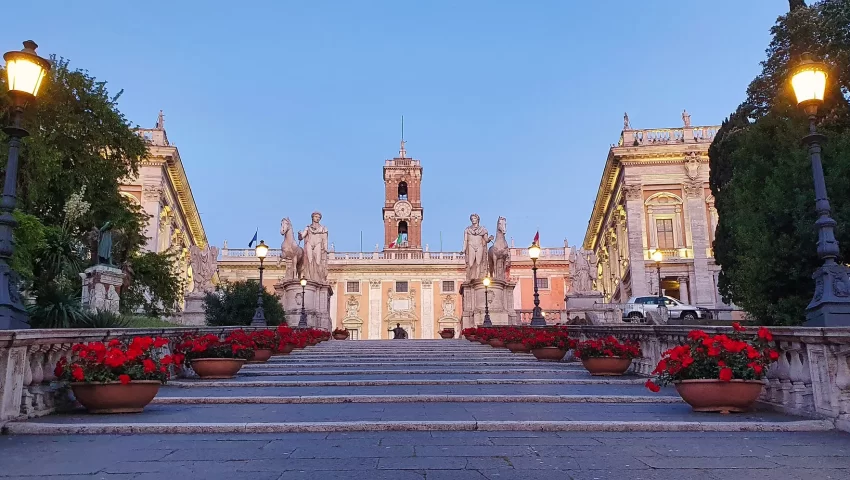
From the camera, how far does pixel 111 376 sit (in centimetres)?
635

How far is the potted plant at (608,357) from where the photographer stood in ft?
34.4

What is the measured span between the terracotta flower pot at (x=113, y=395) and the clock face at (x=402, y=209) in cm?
6514

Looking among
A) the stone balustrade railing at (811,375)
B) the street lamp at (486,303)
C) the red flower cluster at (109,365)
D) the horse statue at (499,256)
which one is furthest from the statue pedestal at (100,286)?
the stone balustrade railing at (811,375)

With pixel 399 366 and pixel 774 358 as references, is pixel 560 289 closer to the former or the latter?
pixel 399 366

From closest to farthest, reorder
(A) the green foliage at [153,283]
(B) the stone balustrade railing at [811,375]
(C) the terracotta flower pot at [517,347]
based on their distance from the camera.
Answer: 1. (B) the stone balustrade railing at [811,375]
2. (C) the terracotta flower pot at [517,347]
3. (A) the green foliage at [153,283]

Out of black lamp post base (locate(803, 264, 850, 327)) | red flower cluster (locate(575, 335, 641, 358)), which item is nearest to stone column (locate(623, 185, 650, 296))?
red flower cluster (locate(575, 335, 641, 358))

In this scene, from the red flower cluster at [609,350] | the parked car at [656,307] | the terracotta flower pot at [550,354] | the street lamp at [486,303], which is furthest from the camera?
the parked car at [656,307]

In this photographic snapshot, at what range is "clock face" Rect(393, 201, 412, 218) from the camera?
71562 millimetres

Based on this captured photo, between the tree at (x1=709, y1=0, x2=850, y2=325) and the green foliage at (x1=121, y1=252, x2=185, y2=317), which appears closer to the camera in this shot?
the tree at (x1=709, y1=0, x2=850, y2=325)

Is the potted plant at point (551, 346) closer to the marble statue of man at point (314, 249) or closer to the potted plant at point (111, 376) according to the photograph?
the potted plant at point (111, 376)

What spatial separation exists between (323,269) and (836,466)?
2410cm

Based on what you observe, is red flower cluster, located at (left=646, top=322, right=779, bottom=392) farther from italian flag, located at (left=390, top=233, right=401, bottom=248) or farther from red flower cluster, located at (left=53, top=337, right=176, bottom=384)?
italian flag, located at (left=390, top=233, right=401, bottom=248)

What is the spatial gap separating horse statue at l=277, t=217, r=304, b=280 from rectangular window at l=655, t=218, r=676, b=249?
26279mm

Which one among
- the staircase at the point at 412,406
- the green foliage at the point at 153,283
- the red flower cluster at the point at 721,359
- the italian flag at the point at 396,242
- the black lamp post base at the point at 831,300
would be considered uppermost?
the italian flag at the point at 396,242
